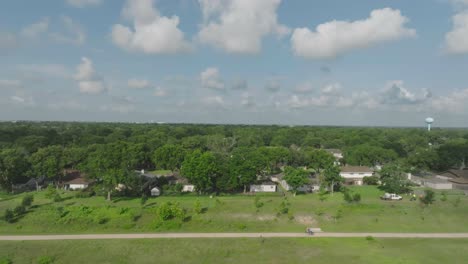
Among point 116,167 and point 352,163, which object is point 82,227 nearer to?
point 116,167

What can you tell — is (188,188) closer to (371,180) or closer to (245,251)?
(245,251)

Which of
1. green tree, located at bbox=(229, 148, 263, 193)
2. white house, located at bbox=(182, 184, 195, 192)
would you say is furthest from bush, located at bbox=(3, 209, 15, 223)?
green tree, located at bbox=(229, 148, 263, 193)

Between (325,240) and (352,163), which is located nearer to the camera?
(325,240)

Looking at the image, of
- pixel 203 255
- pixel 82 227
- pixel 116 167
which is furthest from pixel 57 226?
pixel 203 255

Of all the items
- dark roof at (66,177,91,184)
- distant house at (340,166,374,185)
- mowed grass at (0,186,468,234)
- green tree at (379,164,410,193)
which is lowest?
mowed grass at (0,186,468,234)

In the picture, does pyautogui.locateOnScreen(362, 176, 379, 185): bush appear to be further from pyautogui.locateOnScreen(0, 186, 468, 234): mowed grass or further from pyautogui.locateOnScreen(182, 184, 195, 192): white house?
pyautogui.locateOnScreen(182, 184, 195, 192): white house

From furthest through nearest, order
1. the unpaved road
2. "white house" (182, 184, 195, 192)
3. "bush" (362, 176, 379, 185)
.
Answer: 1. "bush" (362, 176, 379, 185)
2. "white house" (182, 184, 195, 192)
3. the unpaved road

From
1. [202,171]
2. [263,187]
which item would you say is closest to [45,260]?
[202,171]
